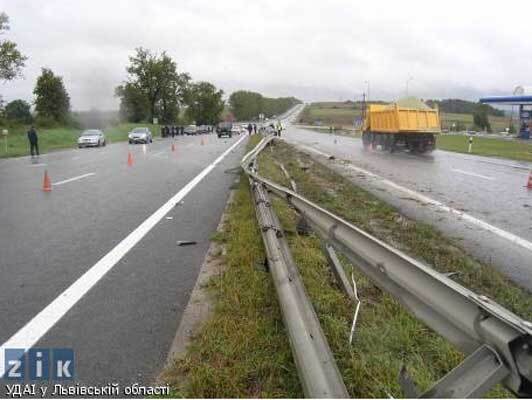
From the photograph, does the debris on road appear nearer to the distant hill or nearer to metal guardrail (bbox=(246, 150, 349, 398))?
metal guardrail (bbox=(246, 150, 349, 398))

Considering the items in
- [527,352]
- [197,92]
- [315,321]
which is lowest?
[315,321]

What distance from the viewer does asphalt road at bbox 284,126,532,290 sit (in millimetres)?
6578

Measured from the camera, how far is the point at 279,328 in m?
3.71

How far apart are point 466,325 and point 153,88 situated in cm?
10699

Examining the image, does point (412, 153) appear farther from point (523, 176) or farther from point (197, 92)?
point (197, 92)

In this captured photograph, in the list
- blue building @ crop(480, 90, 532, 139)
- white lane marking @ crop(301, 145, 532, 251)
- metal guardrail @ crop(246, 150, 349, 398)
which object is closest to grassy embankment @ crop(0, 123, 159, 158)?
white lane marking @ crop(301, 145, 532, 251)

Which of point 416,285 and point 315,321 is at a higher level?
point 416,285

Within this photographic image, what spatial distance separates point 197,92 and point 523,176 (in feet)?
419

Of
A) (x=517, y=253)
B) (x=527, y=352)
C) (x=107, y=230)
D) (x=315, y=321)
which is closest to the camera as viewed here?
(x=527, y=352)

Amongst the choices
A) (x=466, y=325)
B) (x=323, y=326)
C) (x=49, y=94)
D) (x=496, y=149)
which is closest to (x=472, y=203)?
(x=323, y=326)

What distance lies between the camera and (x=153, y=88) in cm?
10338

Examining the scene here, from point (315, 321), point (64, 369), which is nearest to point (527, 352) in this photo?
point (315, 321)

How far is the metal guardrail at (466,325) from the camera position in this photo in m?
2.02

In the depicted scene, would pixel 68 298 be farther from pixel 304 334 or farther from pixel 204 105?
pixel 204 105
